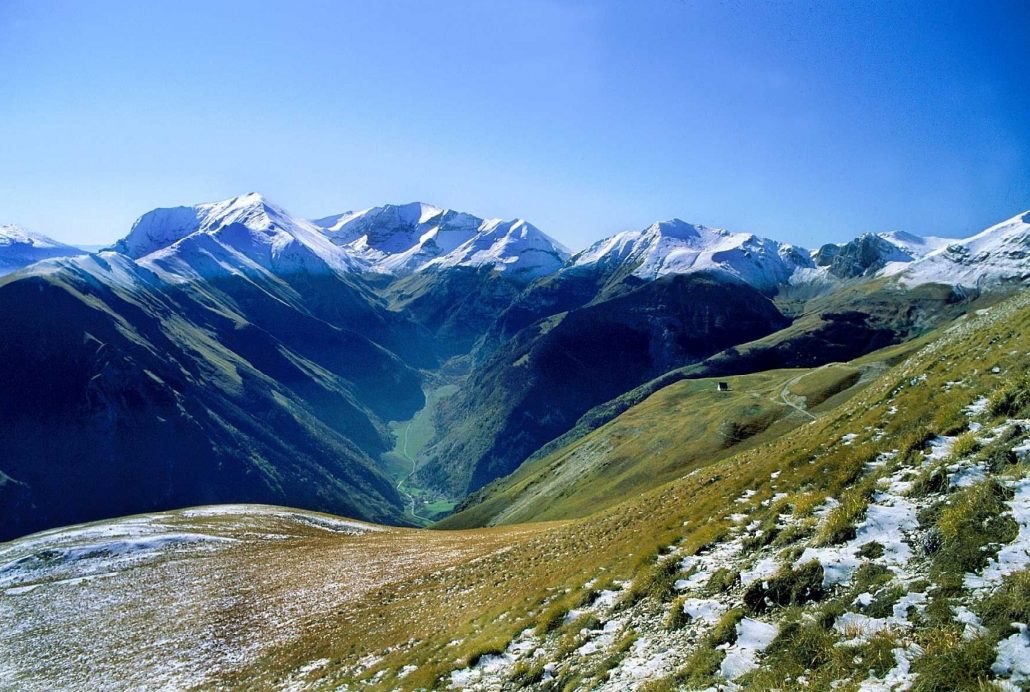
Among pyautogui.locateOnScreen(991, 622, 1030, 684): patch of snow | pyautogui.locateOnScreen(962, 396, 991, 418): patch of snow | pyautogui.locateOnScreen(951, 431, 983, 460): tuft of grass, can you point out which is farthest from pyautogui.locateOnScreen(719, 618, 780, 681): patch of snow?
pyautogui.locateOnScreen(962, 396, 991, 418): patch of snow

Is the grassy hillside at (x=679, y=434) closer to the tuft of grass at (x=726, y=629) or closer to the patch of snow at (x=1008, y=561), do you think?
the tuft of grass at (x=726, y=629)

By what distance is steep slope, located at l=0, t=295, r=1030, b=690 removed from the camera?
441 inches

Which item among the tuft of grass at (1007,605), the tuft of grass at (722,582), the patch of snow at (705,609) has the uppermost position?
the tuft of grass at (1007,605)

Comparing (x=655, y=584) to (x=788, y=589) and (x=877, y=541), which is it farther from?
(x=877, y=541)

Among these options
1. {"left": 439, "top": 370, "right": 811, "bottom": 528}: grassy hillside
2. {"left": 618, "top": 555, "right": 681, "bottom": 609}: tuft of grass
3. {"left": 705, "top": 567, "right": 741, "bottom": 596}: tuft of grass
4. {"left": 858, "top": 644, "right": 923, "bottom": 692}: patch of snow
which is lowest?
{"left": 439, "top": 370, "right": 811, "bottom": 528}: grassy hillside

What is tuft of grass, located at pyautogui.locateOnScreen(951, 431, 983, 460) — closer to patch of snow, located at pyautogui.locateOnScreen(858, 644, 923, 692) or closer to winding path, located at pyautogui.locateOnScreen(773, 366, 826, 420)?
patch of snow, located at pyautogui.locateOnScreen(858, 644, 923, 692)

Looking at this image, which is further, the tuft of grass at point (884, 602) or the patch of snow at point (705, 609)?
the patch of snow at point (705, 609)

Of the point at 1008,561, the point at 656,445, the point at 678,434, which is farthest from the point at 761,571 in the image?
the point at 656,445

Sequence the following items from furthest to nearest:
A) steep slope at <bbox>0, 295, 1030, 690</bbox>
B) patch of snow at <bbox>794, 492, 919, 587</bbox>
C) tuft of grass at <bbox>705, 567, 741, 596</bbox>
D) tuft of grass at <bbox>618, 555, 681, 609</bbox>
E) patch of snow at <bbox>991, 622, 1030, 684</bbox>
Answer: tuft of grass at <bbox>618, 555, 681, 609</bbox> → tuft of grass at <bbox>705, 567, 741, 596</bbox> → patch of snow at <bbox>794, 492, 919, 587</bbox> → steep slope at <bbox>0, 295, 1030, 690</bbox> → patch of snow at <bbox>991, 622, 1030, 684</bbox>

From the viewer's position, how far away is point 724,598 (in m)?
15.4

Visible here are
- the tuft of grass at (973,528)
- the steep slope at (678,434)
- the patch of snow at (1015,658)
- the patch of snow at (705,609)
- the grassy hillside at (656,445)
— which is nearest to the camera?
the patch of snow at (1015,658)

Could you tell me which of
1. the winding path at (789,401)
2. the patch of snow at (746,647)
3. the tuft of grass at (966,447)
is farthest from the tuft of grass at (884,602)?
the winding path at (789,401)

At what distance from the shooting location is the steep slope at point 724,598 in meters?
11.2

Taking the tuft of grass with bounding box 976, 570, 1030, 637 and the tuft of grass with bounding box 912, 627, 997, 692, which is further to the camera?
the tuft of grass with bounding box 976, 570, 1030, 637
